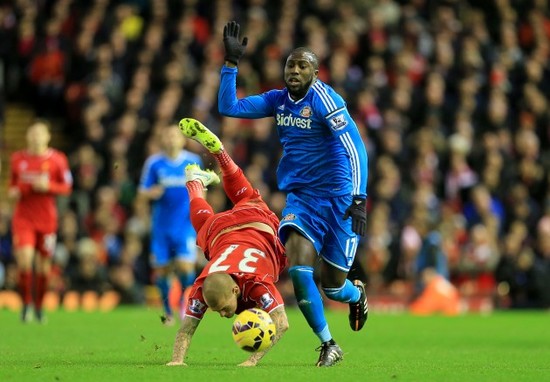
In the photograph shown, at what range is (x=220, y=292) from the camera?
9.83 metres

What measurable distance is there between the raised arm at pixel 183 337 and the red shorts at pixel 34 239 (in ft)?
25.2

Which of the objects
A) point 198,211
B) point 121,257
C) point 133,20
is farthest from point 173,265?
point 133,20

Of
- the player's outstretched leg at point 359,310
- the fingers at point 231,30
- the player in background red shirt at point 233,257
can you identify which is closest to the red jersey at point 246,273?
the player in background red shirt at point 233,257

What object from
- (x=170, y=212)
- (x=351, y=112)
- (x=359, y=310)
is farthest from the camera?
(x=351, y=112)

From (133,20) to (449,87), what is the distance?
6641 mm

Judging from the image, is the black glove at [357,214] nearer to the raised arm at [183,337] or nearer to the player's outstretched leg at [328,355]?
the player's outstretched leg at [328,355]

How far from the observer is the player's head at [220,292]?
984cm

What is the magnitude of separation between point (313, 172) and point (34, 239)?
7919mm

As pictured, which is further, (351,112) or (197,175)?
(351,112)

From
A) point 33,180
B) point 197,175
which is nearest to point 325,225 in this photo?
point 197,175

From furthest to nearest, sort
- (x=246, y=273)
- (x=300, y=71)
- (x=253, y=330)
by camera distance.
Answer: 1. (x=300, y=71)
2. (x=246, y=273)
3. (x=253, y=330)

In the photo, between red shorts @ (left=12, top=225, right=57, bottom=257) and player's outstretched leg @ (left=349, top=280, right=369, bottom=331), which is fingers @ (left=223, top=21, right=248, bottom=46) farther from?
red shorts @ (left=12, top=225, right=57, bottom=257)

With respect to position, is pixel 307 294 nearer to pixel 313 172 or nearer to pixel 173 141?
pixel 313 172

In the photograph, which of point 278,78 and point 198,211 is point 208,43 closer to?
point 278,78
